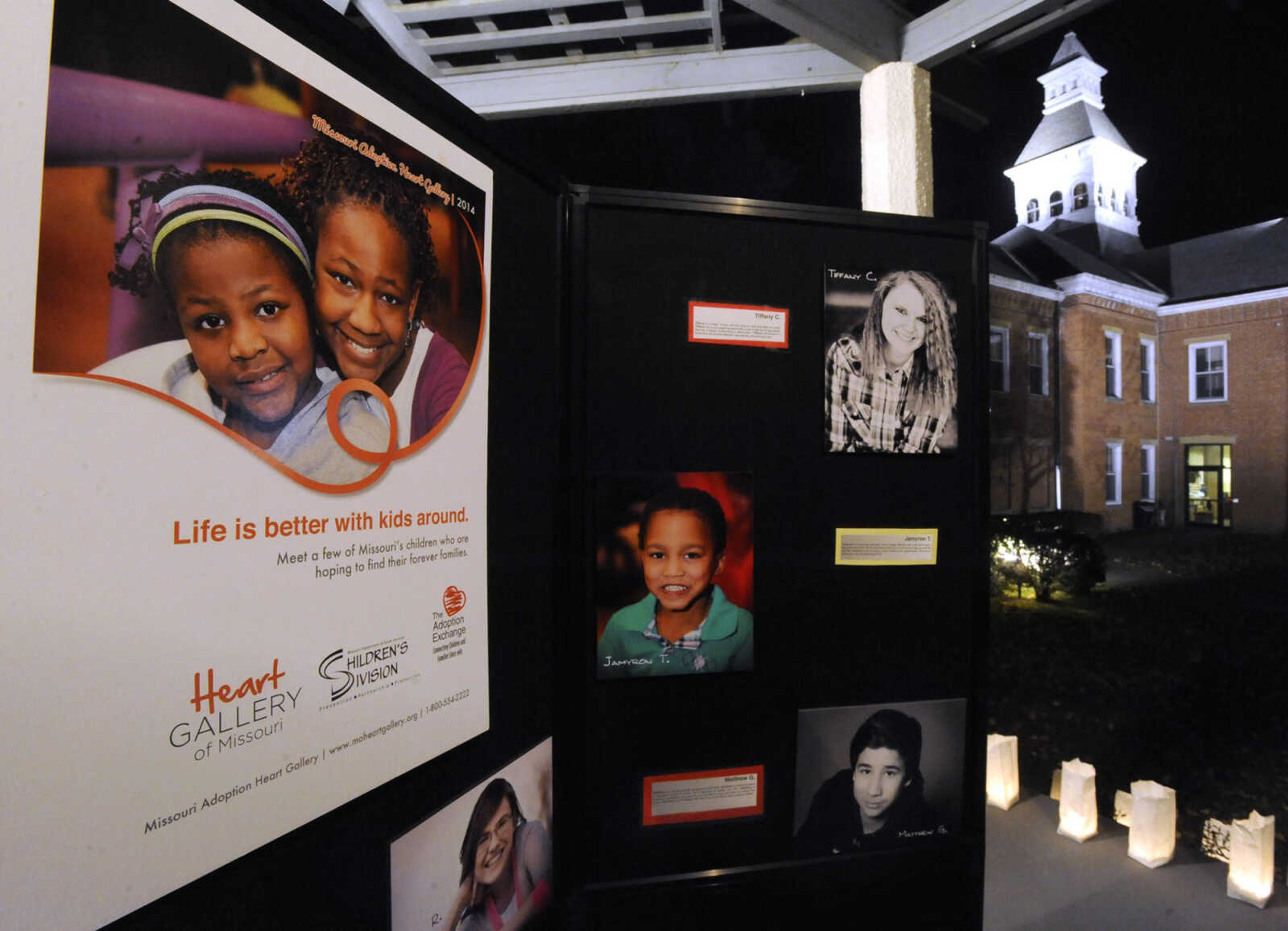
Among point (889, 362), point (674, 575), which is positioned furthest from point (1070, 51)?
point (674, 575)

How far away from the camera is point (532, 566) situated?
1.23 m

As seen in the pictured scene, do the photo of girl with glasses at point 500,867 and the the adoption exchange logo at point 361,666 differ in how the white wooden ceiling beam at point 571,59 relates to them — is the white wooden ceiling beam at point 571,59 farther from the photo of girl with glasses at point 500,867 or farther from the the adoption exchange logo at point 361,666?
the photo of girl with glasses at point 500,867

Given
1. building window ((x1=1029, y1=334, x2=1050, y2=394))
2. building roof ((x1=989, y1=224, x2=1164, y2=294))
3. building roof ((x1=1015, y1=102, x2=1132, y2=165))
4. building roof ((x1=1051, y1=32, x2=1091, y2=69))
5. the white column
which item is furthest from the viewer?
building window ((x1=1029, y1=334, x2=1050, y2=394))

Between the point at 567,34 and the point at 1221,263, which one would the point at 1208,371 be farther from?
the point at 567,34

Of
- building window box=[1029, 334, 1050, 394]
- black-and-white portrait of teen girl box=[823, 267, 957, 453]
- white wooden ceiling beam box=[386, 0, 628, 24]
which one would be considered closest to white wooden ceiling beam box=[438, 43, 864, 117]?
white wooden ceiling beam box=[386, 0, 628, 24]

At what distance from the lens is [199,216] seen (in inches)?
26.9

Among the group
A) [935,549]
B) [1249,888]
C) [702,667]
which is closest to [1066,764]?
[1249,888]

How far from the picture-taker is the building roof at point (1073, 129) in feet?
9.34

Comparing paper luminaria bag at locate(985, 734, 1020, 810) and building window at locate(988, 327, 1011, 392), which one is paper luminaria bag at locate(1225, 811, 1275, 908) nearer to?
paper luminaria bag at locate(985, 734, 1020, 810)

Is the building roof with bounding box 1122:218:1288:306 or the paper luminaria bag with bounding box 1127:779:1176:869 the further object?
the building roof with bounding box 1122:218:1288:306

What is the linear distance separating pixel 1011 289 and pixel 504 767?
5.26 m

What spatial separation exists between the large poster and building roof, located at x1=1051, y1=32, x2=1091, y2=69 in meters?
2.83

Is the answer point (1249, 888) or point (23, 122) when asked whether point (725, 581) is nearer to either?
point (23, 122)

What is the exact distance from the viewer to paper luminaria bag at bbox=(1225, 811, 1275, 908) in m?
1.82
